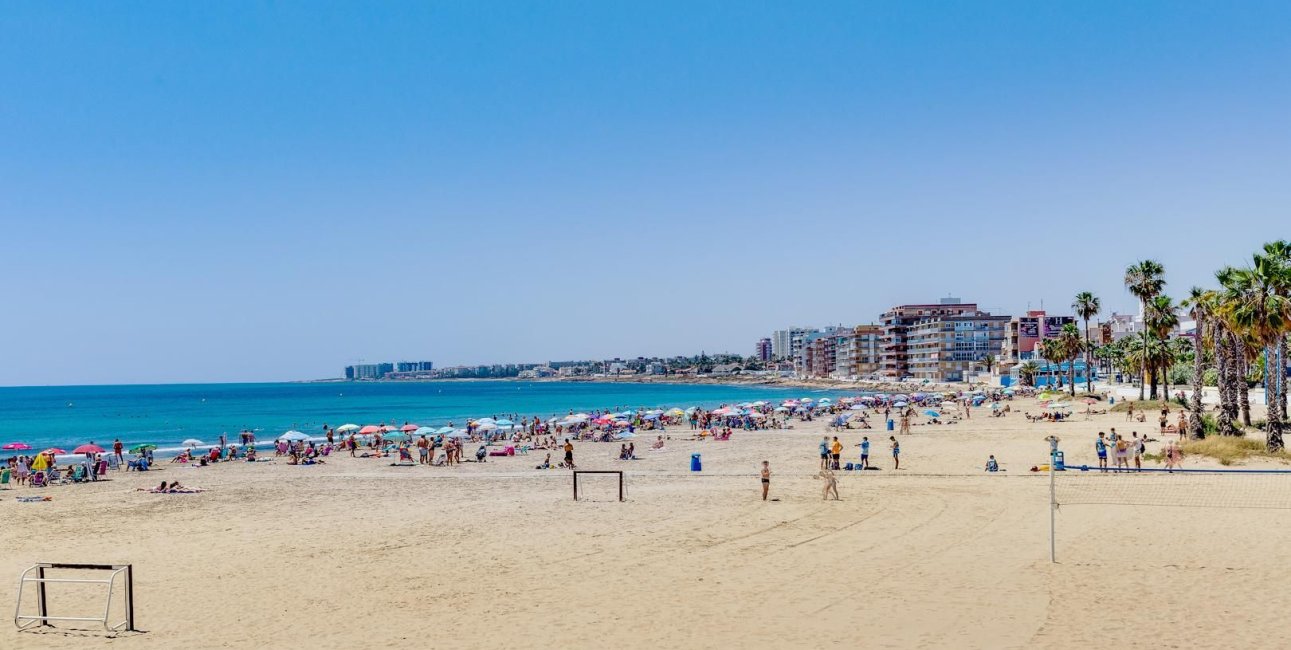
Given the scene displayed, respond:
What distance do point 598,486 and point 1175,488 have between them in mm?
15756

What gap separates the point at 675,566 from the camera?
601 inches

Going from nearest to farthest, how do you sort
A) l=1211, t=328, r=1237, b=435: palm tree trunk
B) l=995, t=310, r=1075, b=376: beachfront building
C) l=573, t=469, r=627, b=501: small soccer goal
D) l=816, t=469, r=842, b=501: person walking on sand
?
l=816, t=469, r=842, b=501: person walking on sand < l=573, t=469, r=627, b=501: small soccer goal < l=1211, t=328, r=1237, b=435: palm tree trunk < l=995, t=310, r=1075, b=376: beachfront building

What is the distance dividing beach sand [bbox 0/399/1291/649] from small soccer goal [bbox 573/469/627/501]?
1.22 ft

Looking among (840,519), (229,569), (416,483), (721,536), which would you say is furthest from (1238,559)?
(416,483)

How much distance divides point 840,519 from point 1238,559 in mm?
7422

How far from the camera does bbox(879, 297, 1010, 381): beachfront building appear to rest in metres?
153

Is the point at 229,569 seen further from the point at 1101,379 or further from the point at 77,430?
the point at 1101,379

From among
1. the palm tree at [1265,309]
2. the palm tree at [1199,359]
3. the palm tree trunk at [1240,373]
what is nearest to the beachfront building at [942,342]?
the palm tree trunk at [1240,373]

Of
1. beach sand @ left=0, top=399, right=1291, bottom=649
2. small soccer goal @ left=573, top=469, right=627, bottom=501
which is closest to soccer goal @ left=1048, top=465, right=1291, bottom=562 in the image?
beach sand @ left=0, top=399, right=1291, bottom=649

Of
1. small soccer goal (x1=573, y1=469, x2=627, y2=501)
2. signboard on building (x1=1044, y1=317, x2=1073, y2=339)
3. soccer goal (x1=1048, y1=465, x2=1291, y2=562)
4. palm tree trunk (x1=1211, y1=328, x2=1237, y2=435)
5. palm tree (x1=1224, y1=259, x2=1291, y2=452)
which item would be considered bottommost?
small soccer goal (x1=573, y1=469, x2=627, y2=501)

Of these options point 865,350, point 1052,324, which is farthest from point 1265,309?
point 865,350

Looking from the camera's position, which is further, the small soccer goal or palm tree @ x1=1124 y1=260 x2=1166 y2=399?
palm tree @ x1=1124 y1=260 x2=1166 y2=399

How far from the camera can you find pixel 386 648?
11.1 metres

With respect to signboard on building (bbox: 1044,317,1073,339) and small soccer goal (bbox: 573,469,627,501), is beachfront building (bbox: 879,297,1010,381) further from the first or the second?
small soccer goal (bbox: 573,469,627,501)
